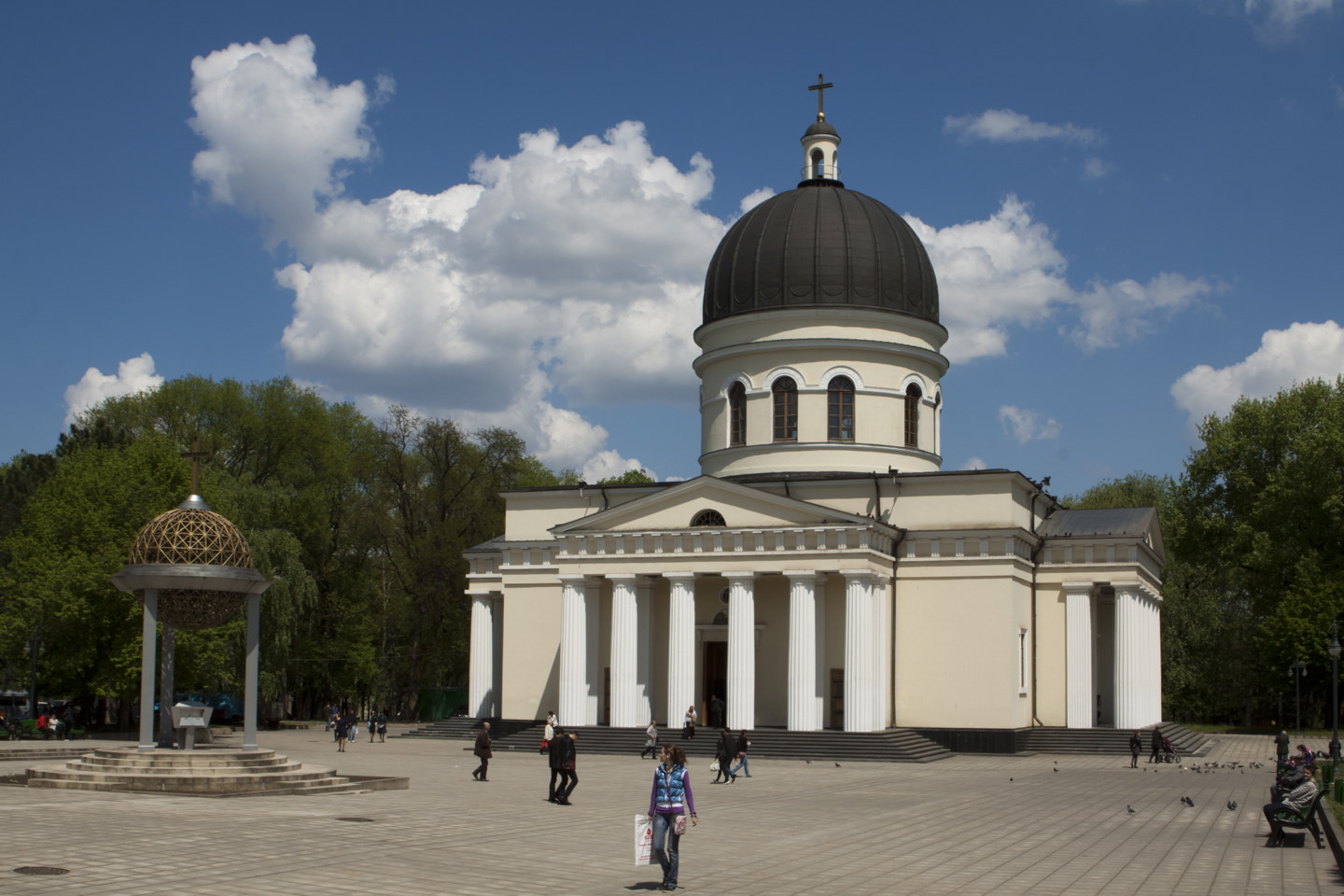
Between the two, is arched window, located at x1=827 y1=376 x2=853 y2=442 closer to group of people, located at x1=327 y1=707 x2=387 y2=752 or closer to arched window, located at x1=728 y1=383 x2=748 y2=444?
arched window, located at x1=728 y1=383 x2=748 y2=444

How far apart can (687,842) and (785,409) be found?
2717 centimetres

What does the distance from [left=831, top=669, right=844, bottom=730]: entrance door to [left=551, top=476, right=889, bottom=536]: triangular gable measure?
15.2 ft

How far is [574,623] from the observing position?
38562mm

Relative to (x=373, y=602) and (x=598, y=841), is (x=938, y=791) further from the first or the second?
(x=373, y=602)

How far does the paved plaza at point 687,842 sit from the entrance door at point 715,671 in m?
13.0

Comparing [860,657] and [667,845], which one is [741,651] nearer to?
[860,657]

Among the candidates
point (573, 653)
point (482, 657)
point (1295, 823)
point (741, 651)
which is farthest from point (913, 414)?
point (1295, 823)

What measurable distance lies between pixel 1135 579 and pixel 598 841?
27.0m

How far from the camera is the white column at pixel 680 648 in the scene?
37.1 meters

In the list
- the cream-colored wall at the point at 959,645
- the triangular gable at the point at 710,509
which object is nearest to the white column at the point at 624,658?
the triangular gable at the point at 710,509

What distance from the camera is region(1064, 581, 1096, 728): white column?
38.5 meters

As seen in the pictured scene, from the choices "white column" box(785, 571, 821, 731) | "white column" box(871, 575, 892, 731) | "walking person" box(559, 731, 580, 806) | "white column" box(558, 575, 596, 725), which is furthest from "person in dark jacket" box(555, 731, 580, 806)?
"white column" box(558, 575, 596, 725)

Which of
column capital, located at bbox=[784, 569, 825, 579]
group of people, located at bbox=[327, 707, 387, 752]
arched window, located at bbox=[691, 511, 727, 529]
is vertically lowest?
group of people, located at bbox=[327, 707, 387, 752]

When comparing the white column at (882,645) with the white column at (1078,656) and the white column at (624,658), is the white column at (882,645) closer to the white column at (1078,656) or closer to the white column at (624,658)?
the white column at (1078,656)
